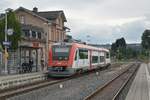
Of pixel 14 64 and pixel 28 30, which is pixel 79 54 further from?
pixel 28 30

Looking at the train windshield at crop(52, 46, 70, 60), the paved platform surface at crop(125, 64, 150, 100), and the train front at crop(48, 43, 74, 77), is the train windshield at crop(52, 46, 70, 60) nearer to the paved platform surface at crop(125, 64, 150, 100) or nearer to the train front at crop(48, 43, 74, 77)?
the train front at crop(48, 43, 74, 77)

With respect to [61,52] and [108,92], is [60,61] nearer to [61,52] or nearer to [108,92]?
[61,52]

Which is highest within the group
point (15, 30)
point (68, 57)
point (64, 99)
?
point (15, 30)

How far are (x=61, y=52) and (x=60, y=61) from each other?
3.07ft

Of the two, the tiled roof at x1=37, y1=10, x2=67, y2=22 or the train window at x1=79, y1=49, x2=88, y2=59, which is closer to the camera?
the train window at x1=79, y1=49, x2=88, y2=59

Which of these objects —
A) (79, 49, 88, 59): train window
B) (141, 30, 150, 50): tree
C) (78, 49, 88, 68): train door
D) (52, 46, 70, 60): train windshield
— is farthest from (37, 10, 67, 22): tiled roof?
(141, 30, 150, 50): tree

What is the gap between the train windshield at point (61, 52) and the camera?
3631 cm

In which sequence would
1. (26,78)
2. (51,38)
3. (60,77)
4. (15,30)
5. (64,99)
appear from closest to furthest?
(64,99) < (26,78) < (60,77) < (15,30) < (51,38)

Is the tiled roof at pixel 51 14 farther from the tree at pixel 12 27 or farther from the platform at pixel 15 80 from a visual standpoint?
the platform at pixel 15 80

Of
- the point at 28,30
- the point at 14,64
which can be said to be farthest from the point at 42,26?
the point at 14,64

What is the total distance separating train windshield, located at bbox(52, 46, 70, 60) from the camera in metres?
36.3

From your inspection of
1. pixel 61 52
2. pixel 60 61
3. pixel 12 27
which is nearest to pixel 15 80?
pixel 60 61

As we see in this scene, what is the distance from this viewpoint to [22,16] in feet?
233

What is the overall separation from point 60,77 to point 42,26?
3295 cm
